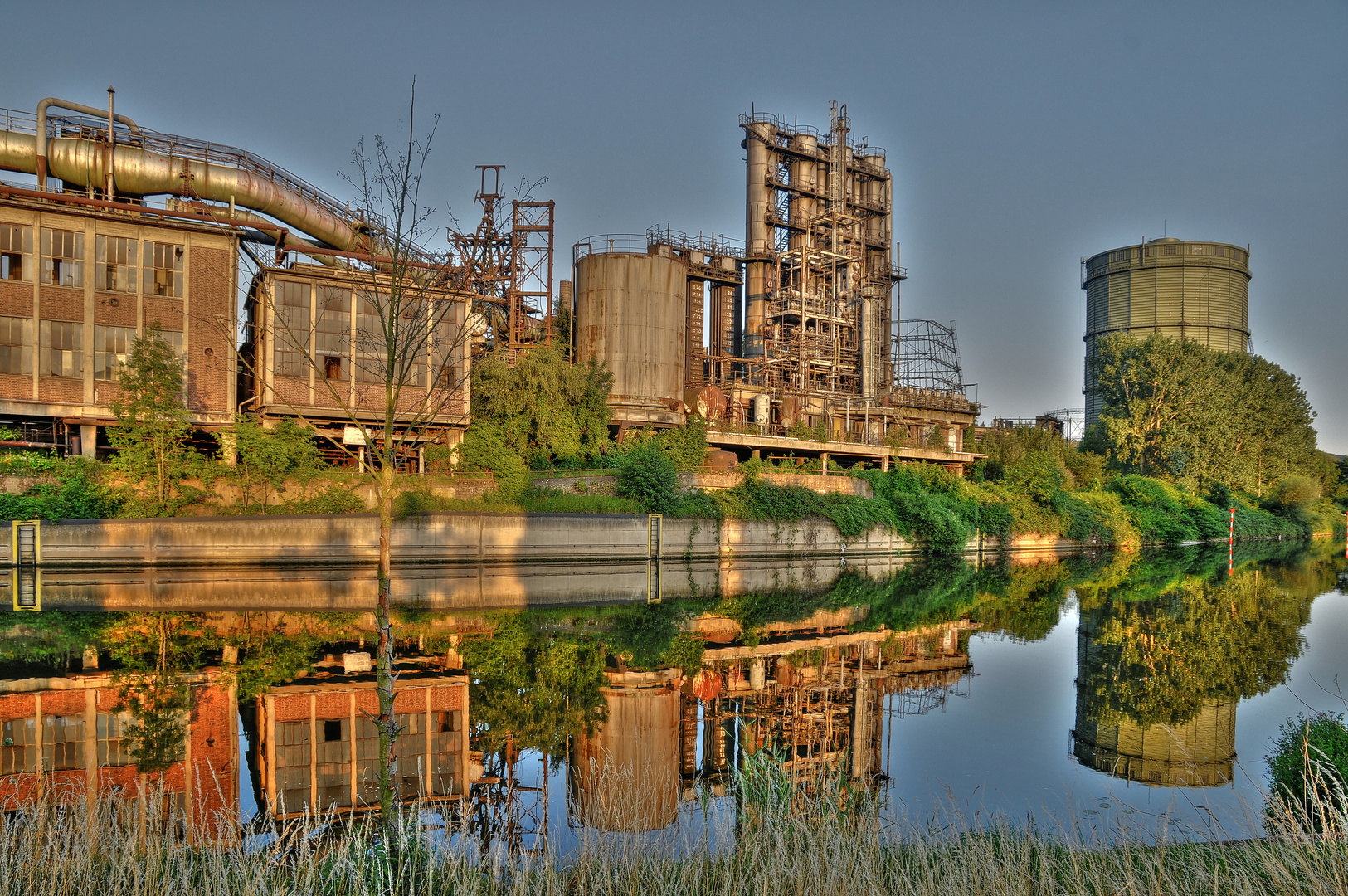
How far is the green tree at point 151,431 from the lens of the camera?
2473cm

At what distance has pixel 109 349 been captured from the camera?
27.0 meters

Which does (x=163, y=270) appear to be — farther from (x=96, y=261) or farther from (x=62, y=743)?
(x=62, y=743)

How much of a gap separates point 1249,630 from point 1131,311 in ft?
215

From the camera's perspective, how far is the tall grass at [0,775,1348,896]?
4.79m

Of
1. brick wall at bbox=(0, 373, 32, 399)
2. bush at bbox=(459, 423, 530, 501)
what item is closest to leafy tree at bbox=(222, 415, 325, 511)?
bush at bbox=(459, 423, 530, 501)

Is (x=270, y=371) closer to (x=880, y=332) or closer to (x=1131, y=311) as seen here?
(x=880, y=332)

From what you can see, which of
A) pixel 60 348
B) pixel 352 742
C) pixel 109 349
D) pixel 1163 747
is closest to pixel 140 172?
pixel 109 349

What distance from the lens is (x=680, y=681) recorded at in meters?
12.7

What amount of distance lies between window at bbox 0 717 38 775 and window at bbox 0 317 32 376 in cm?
2141

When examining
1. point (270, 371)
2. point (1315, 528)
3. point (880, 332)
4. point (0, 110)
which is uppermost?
point (0, 110)

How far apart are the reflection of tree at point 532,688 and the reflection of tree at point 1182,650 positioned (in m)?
7.00

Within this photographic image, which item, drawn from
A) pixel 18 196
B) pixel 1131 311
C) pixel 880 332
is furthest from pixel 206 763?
pixel 1131 311

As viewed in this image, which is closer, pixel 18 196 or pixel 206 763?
pixel 206 763

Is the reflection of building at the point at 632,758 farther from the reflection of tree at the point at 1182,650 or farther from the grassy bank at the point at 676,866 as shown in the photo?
the reflection of tree at the point at 1182,650
